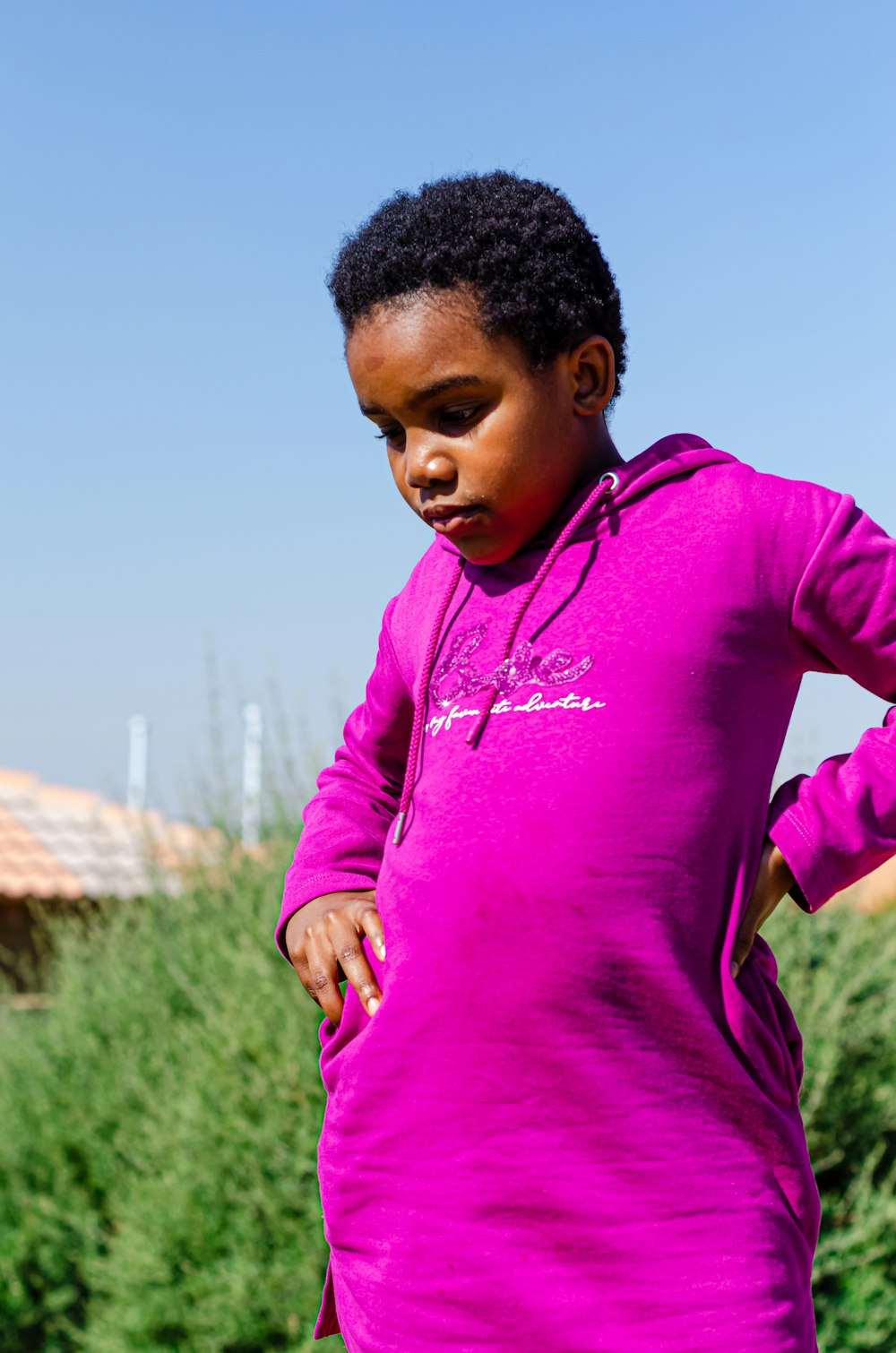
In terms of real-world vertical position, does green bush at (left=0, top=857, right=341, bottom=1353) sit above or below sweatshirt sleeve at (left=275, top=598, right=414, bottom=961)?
below

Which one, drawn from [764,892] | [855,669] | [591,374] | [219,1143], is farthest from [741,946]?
[219,1143]

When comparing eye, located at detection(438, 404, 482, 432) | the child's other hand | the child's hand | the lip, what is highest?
eye, located at detection(438, 404, 482, 432)

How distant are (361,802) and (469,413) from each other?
2.02 ft

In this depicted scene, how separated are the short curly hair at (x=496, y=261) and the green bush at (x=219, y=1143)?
9.54ft

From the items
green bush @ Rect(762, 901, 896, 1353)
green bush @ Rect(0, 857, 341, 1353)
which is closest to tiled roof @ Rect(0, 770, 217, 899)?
green bush @ Rect(0, 857, 341, 1353)

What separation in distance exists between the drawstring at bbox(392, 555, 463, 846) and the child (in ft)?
0.03

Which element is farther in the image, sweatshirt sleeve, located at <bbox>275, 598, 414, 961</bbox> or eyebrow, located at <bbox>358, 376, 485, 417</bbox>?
sweatshirt sleeve, located at <bbox>275, 598, 414, 961</bbox>

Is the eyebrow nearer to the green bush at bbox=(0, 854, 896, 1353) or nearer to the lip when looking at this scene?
the lip

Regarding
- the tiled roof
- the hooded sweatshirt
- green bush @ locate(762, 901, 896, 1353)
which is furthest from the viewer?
the tiled roof

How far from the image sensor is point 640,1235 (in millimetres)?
1505

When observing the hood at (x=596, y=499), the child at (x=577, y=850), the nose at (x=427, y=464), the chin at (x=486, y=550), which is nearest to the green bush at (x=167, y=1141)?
the child at (x=577, y=850)

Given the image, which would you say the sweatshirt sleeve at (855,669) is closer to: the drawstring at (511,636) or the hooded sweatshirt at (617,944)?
the hooded sweatshirt at (617,944)

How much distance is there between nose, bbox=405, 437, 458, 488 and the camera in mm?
1654

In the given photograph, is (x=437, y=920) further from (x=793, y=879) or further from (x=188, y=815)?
(x=188, y=815)
